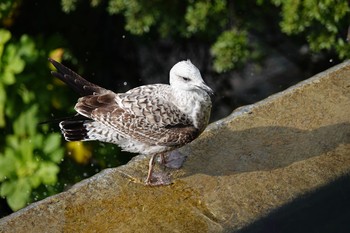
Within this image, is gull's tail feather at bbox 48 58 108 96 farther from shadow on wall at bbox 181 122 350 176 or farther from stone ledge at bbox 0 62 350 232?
shadow on wall at bbox 181 122 350 176

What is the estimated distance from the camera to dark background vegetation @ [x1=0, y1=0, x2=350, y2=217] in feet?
14.4

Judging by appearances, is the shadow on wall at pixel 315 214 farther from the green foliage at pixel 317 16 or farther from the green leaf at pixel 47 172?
the green leaf at pixel 47 172

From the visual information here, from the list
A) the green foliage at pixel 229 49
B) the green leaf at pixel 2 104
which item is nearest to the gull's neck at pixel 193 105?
the green foliage at pixel 229 49

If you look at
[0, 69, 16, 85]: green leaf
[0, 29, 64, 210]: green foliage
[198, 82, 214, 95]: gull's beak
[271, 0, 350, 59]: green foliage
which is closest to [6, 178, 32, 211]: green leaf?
[0, 29, 64, 210]: green foliage

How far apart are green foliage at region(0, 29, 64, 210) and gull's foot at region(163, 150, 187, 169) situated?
3.03 feet

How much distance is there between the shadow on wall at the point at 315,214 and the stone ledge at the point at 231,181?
1cm

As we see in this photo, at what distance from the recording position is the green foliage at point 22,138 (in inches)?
171

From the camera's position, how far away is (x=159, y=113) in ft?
11.3

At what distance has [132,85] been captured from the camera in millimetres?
5914

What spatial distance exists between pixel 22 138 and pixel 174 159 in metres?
1.39

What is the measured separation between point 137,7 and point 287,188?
172 centimetres

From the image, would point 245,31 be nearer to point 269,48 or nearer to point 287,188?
point 269,48

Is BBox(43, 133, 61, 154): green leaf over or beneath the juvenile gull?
beneath

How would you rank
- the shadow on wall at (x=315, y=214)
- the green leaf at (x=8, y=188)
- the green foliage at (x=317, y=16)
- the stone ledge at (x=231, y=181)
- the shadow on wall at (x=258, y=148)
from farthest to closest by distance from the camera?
the green leaf at (x=8, y=188) < the green foliage at (x=317, y=16) < the shadow on wall at (x=258, y=148) < the stone ledge at (x=231, y=181) < the shadow on wall at (x=315, y=214)
